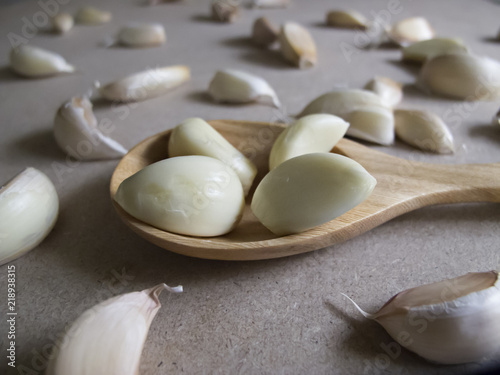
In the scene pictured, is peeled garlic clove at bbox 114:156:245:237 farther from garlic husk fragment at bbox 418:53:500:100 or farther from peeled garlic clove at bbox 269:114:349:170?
garlic husk fragment at bbox 418:53:500:100

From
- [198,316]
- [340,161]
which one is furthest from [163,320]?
[340,161]

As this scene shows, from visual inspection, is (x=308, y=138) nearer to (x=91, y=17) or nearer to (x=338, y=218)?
(x=338, y=218)

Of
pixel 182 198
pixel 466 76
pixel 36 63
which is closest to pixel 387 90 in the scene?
pixel 466 76

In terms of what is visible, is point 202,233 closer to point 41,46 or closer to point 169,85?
point 169,85

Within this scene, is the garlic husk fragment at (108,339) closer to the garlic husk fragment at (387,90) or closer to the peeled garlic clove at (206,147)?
the peeled garlic clove at (206,147)

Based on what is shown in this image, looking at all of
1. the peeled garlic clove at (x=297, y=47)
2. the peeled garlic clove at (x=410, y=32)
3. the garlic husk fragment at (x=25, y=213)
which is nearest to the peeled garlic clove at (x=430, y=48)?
the peeled garlic clove at (x=410, y=32)
